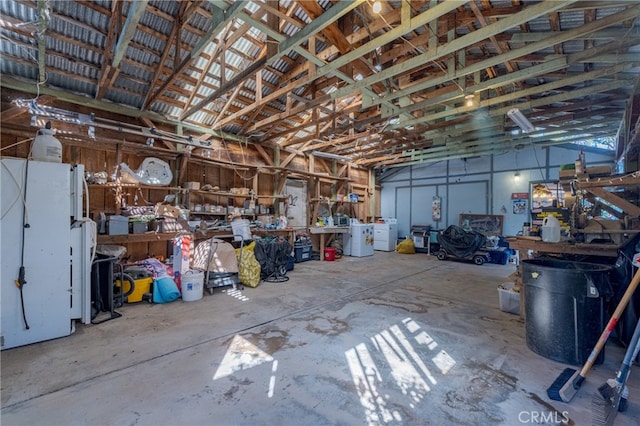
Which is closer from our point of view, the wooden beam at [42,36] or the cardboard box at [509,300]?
the wooden beam at [42,36]

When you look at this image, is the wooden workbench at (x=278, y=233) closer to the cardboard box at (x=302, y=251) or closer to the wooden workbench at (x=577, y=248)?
the cardboard box at (x=302, y=251)

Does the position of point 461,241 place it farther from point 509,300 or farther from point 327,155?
point 327,155

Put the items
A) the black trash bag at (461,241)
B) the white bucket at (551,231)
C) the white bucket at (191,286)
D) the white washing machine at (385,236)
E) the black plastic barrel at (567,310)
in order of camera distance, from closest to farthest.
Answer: the black plastic barrel at (567,310), the white bucket at (551,231), the white bucket at (191,286), the black trash bag at (461,241), the white washing machine at (385,236)

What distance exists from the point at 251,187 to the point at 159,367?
199 inches

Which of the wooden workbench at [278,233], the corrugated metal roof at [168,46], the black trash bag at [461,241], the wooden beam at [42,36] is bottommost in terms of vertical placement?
the black trash bag at [461,241]

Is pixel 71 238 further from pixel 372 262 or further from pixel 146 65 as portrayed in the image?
pixel 372 262

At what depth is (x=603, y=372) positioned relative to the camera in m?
2.20

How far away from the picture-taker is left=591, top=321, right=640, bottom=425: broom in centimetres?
166

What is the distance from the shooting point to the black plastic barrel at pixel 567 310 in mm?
2191

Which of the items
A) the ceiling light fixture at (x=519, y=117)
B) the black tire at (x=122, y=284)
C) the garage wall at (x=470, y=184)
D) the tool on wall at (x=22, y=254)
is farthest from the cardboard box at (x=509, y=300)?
the garage wall at (x=470, y=184)

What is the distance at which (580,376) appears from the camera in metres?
1.95

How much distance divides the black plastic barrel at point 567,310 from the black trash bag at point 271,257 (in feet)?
13.2

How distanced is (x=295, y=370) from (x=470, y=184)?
28.7 ft

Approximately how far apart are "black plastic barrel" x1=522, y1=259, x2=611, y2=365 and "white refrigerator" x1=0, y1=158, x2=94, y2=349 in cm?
456
